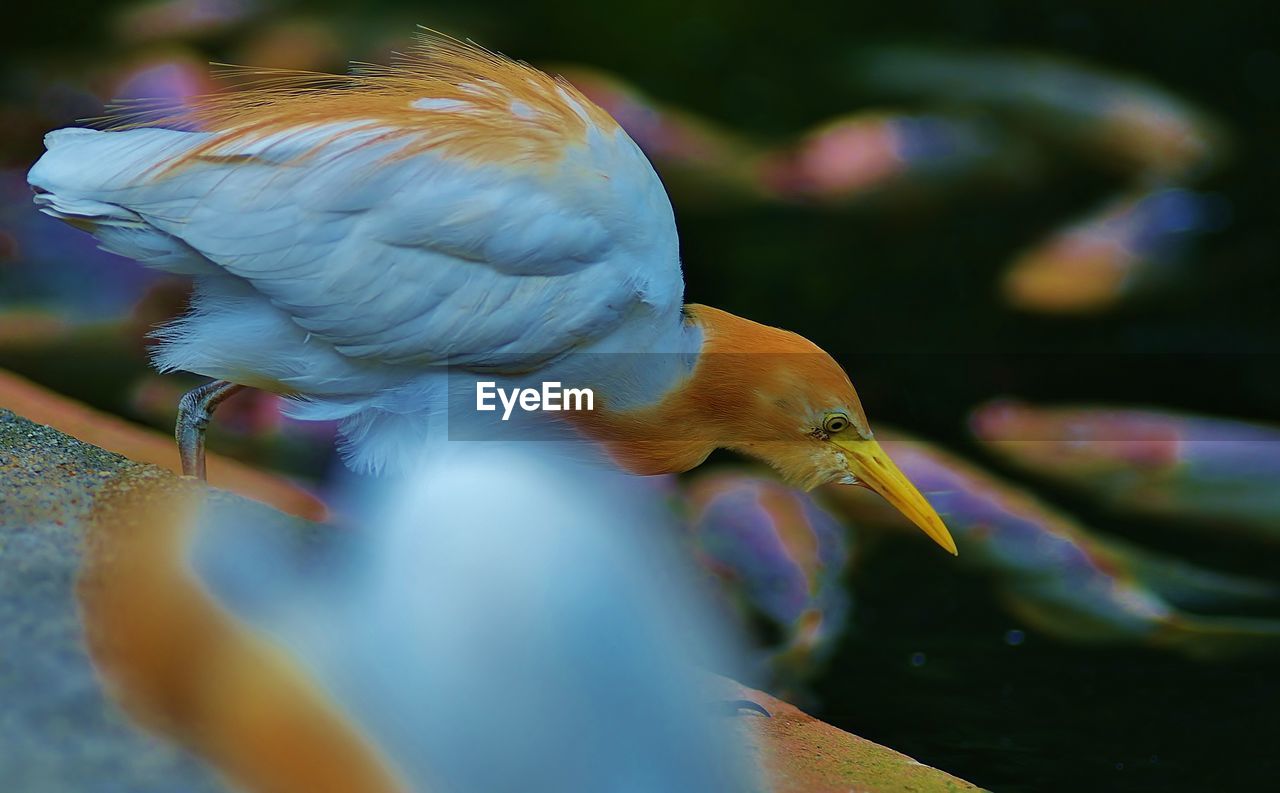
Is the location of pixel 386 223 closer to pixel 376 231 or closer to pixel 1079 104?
pixel 376 231

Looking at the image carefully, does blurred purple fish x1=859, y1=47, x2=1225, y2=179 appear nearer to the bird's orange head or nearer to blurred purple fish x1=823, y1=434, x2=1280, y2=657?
blurred purple fish x1=823, y1=434, x2=1280, y2=657

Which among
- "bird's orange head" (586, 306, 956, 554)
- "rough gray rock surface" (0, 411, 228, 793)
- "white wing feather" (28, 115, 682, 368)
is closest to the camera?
"rough gray rock surface" (0, 411, 228, 793)

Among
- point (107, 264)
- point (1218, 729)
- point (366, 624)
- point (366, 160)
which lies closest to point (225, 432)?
point (107, 264)

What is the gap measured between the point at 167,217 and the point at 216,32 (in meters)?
3.62

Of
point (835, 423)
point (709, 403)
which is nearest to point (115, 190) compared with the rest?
point (709, 403)

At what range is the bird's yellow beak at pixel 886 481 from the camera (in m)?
2.22

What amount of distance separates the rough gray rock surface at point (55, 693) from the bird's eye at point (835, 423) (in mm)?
1013

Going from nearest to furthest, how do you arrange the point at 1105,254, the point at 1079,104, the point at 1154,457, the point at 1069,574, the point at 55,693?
the point at 55,693 → the point at 1069,574 → the point at 1154,457 → the point at 1105,254 → the point at 1079,104

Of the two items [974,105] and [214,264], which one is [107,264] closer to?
[214,264]

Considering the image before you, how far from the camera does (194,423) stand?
2205 mm

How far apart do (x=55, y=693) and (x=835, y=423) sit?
3.73ft

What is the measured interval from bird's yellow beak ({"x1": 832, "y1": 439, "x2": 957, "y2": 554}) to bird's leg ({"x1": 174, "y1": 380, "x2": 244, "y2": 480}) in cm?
90

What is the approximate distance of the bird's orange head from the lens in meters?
2.17

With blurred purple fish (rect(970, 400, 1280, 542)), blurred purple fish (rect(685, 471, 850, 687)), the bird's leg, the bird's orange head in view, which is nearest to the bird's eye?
the bird's orange head
